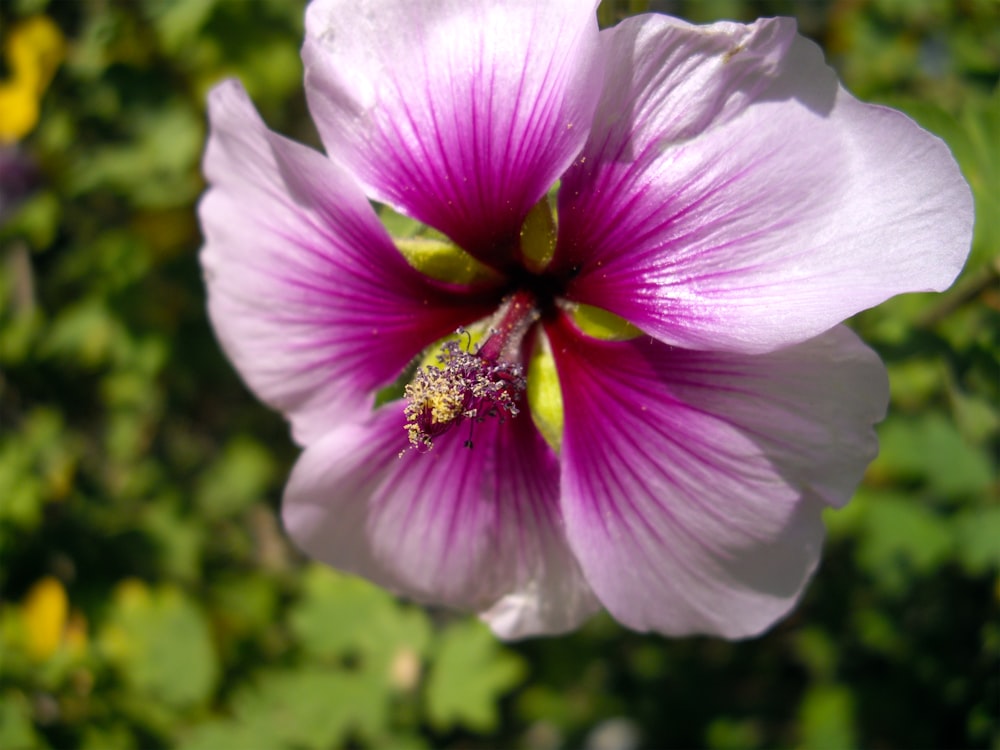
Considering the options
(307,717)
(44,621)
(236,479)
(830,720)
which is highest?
(44,621)

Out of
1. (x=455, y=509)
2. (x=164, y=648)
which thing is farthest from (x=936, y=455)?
(x=164, y=648)

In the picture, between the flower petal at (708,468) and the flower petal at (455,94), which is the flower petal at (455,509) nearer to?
the flower petal at (708,468)

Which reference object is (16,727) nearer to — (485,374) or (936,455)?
(485,374)

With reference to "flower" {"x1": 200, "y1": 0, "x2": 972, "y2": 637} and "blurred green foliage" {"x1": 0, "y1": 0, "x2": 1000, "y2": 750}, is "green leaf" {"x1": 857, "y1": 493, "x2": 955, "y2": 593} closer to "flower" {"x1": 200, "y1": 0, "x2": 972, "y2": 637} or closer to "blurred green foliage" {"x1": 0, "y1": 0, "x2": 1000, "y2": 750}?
"blurred green foliage" {"x1": 0, "y1": 0, "x2": 1000, "y2": 750}

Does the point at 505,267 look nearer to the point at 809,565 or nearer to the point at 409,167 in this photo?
the point at 409,167

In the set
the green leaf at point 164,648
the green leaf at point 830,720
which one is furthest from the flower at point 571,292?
the green leaf at point 830,720

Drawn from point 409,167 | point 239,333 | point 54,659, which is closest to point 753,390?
point 409,167
